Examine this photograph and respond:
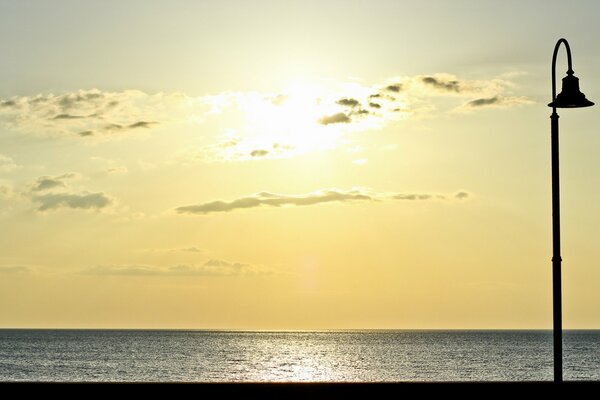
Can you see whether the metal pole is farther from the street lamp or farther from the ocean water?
the ocean water

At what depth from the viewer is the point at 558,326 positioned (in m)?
18.1

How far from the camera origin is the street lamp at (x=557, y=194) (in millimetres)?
18031

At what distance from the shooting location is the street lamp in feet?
59.2

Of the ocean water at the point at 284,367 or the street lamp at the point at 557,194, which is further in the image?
the ocean water at the point at 284,367

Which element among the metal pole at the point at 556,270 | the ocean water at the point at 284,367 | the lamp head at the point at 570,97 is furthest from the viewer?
the ocean water at the point at 284,367

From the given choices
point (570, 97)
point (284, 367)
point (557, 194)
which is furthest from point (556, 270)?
point (284, 367)

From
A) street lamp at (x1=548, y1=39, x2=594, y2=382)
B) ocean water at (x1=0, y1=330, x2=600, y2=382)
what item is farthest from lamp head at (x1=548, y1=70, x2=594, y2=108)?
ocean water at (x1=0, y1=330, x2=600, y2=382)

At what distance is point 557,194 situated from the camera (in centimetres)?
1823

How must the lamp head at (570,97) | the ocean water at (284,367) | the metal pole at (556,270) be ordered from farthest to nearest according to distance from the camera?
the ocean water at (284,367) → the lamp head at (570,97) → the metal pole at (556,270)

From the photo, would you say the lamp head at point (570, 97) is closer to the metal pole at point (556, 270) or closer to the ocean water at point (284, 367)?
the metal pole at point (556, 270)

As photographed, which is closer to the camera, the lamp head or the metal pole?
the metal pole

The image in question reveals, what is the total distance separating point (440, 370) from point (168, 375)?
24199 mm

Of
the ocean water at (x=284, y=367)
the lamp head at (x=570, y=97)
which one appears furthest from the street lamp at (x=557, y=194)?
the ocean water at (x=284, y=367)
